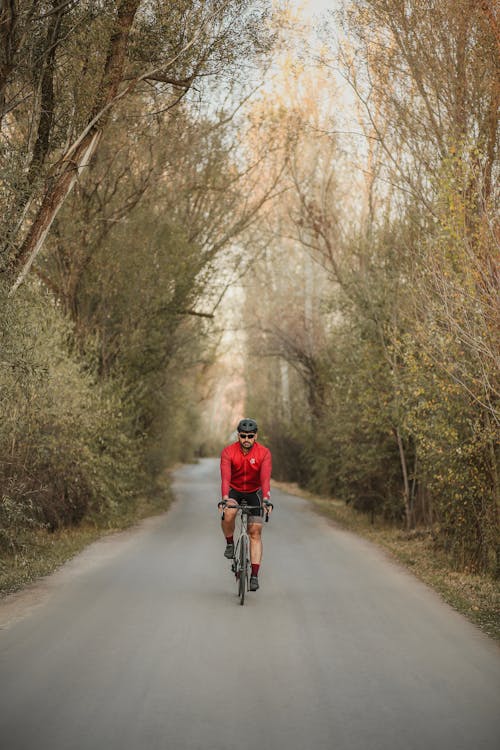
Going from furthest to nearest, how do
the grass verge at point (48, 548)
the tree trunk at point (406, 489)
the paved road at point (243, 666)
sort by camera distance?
the tree trunk at point (406, 489)
the grass verge at point (48, 548)
the paved road at point (243, 666)

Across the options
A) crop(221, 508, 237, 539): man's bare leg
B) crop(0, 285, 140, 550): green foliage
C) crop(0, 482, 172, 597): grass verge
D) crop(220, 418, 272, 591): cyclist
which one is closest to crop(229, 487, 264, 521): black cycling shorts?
crop(220, 418, 272, 591): cyclist

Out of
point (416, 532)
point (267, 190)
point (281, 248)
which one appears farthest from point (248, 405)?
point (416, 532)

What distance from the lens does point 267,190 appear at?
27.9 metres

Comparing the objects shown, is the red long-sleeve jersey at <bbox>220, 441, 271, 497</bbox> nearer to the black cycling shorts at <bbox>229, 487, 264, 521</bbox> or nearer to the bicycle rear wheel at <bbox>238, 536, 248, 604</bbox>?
the black cycling shorts at <bbox>229, 487, 264, 521</bbox>

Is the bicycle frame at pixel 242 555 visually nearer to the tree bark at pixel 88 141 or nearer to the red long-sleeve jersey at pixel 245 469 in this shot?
the red long-sleeve jersey at pixel 245 469

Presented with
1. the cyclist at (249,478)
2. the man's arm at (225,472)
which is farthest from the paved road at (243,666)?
the man's arm at (225,472)

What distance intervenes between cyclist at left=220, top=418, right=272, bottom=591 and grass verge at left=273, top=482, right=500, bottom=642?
Result: 94.9 inches

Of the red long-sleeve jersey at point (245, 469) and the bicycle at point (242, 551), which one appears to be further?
the red long-sleeve jersey at point (245, 469)

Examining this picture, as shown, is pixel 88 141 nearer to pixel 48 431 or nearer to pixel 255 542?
pixel 48 431

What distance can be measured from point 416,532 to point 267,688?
12840 millimetres

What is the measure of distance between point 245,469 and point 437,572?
14.0 feet

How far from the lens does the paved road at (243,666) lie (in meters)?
5.45

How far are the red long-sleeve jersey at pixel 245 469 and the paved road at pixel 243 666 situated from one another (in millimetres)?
1298

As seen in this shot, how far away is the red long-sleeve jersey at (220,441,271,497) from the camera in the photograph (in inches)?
416
